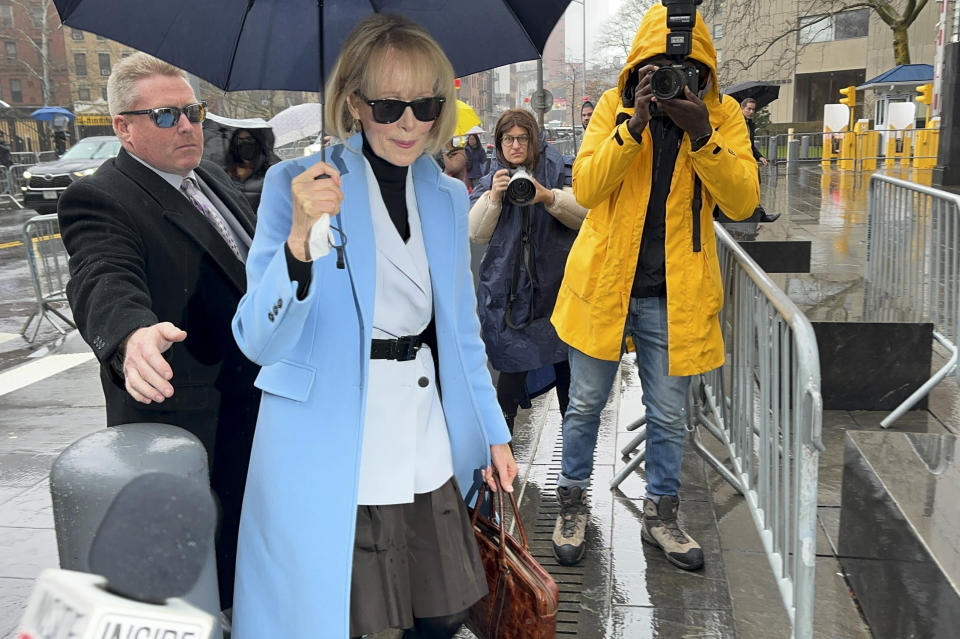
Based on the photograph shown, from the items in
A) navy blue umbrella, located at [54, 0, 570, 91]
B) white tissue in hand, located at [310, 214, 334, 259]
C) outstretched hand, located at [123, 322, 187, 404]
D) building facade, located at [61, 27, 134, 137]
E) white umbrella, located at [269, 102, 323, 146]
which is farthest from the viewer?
building facade, located at [61, 27, 134, 137]

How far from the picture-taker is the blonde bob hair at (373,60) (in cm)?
226

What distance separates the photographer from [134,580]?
0.83 metres

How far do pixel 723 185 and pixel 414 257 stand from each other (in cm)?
155

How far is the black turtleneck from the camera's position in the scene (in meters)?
2.36

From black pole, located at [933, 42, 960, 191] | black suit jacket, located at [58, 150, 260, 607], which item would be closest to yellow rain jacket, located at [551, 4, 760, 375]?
black suit jacket, located at [58, 150, 260, 607]

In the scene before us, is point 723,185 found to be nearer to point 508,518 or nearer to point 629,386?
point 508,518

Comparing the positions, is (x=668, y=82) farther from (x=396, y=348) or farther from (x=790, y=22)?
(x=790, y=22)

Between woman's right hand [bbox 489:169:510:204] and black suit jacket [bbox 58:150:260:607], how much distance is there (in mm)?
1987


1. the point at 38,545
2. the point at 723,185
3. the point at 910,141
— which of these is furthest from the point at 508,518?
the point at 910,141

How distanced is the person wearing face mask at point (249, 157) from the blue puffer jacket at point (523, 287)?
1.85 m

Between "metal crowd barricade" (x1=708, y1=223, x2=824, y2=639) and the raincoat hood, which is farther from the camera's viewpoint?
the raincoat hood

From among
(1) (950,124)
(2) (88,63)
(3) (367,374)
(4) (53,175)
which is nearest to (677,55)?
(3) (367,374)

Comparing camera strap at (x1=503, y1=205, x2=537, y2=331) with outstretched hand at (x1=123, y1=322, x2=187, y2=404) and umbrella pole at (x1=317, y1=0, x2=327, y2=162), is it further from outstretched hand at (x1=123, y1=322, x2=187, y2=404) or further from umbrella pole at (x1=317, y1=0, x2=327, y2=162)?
outstretched hand at (x1=123, y1=322, x2=187, y2=404)

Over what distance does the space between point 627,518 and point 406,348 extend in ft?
7.93
